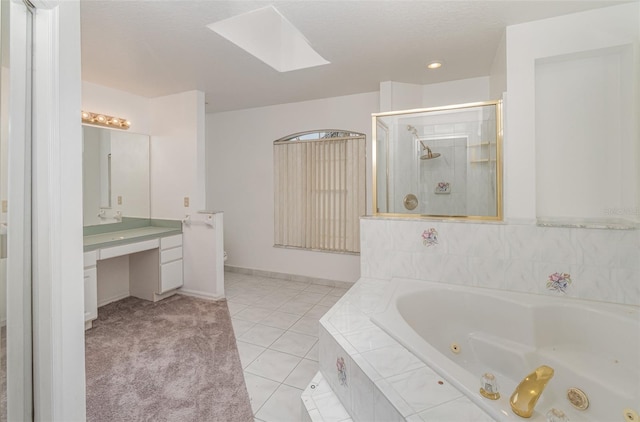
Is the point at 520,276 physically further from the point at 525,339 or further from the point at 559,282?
the point at 525,339

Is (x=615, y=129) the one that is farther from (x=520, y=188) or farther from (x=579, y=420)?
(x=579, y=420)

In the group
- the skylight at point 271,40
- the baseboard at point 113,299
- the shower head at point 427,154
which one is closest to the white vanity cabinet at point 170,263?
the baseboard at point 113,299

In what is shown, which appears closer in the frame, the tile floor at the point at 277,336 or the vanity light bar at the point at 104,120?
the tile floor at the point at 277,336

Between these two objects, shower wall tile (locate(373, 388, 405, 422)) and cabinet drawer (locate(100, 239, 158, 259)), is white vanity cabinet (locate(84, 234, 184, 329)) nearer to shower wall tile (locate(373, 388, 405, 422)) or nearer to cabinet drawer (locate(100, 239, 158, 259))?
cabinet drawer (locate(100, 239, 158, 259))

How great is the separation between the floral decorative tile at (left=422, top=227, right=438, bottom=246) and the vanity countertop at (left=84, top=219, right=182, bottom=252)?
2716mm

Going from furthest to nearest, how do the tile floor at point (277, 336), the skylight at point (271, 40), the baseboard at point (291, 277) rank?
1. the baseboard at point (291, 277)
2. the skylight at point (271, 40)
3. the tile floor at point (277, 336)

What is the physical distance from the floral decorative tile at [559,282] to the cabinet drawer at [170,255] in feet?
11.4

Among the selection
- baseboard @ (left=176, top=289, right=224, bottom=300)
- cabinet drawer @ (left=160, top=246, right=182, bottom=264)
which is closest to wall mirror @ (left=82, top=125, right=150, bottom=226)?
cabinet drawer @ (left=160, top=246, right=182, bottom=264)

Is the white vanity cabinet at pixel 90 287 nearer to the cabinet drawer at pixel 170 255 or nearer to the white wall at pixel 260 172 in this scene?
the cabinet drawer at pixel 170 255

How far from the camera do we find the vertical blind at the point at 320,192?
3.66 m

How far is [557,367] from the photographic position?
5.24 ft

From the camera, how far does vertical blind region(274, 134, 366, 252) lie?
12.0 ft

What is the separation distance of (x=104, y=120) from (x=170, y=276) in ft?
5.89

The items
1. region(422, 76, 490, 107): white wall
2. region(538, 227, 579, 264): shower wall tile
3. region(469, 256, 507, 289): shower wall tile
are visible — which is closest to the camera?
region(538, 227, 579, 264): shower wall tile
